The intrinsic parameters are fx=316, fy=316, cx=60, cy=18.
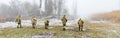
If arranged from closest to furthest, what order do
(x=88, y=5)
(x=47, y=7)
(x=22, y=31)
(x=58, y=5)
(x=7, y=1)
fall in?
(x=22, y=31), (x=47, y=7), (x=58, y=5), (x=7, y=1), (x=88, y=5)

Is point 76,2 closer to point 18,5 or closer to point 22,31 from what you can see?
point 18,5

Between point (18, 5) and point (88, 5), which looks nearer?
point (18, 5)

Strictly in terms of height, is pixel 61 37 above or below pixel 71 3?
below

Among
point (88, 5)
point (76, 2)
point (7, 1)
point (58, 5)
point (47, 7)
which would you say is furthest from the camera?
point (88, 5)

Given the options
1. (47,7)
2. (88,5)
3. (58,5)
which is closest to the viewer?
(47,7)

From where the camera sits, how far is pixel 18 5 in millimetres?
106188

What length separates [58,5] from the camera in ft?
329

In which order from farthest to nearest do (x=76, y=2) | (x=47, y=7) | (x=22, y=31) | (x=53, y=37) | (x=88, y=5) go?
1. (x=88, y=5)
2. (x=76, y=2)
3. (x=47, y=7)
4. (x=22, y=31)
5. (x=53, y=37)

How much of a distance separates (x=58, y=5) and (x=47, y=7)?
8.20m

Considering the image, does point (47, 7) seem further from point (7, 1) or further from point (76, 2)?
point (76, 2)

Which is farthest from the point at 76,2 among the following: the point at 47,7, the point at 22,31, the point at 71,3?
the point at 22,31

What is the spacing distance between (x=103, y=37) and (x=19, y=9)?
222 feet

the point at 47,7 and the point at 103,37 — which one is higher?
the point at 47,7

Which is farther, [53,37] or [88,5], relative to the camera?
[88,5]
